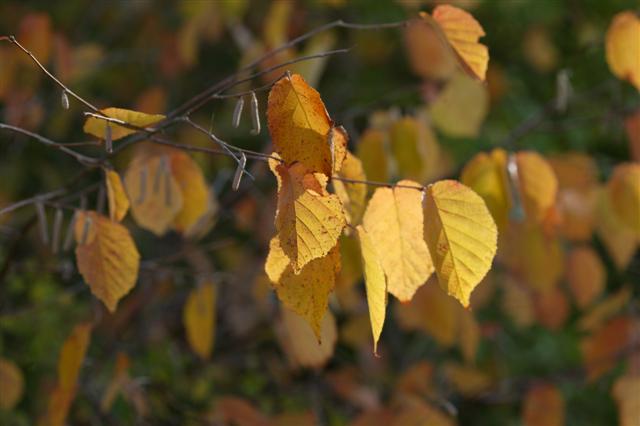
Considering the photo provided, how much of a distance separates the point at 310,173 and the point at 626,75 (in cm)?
75

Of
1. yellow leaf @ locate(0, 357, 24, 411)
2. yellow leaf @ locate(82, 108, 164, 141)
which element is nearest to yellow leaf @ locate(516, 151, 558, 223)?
yellow leaf @ locate(82, 108, 164, 141)

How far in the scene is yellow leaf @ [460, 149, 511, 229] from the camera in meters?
1.32

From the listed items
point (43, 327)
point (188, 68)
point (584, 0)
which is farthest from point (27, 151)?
point (584, 0)

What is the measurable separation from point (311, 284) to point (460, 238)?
0.17 meters

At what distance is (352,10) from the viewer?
252 cm

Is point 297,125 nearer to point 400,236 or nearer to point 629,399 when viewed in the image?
point 400,236

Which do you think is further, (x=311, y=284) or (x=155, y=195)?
(x=155, y=195)

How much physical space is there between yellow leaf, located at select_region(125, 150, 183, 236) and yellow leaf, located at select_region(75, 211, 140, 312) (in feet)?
0.31

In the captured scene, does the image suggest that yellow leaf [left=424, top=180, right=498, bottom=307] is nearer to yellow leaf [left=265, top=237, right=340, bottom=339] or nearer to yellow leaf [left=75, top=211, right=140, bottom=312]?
yellow leaf [left=265, top=237, right=340, bottom=339]

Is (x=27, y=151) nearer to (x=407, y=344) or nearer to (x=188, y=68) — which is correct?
(x=188, y=68)

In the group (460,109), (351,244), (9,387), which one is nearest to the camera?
(351,244)

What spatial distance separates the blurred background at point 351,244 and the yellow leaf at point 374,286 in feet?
1.32

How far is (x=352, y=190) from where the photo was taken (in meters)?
1.12

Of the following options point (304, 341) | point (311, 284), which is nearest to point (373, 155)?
point (304, 341)
